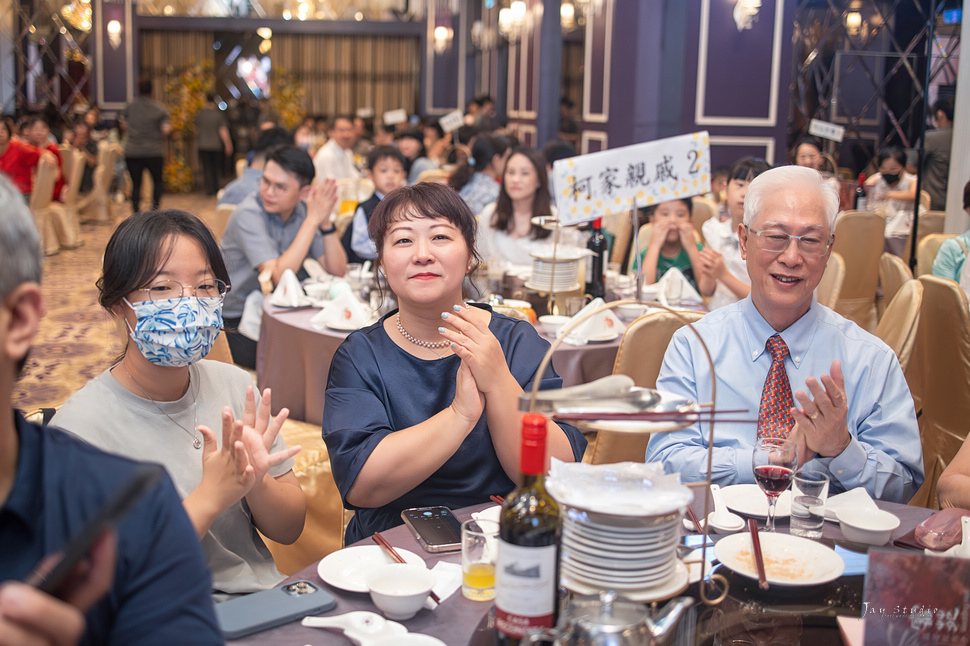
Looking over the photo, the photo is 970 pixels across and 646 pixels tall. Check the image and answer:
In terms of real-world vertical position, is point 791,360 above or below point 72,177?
below

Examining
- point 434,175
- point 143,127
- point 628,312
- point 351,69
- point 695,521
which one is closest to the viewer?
point 695,521

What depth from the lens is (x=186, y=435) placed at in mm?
1609

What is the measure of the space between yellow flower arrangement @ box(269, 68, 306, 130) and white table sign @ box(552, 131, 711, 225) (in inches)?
597

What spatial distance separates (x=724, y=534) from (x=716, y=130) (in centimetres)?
676

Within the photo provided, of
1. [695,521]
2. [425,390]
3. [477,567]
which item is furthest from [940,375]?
[477,567]

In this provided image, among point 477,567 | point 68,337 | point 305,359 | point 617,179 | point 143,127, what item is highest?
point 143,127

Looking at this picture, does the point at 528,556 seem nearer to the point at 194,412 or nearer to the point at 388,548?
the point at 388,548

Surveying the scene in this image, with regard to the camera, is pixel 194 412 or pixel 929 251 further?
pixel 929 251

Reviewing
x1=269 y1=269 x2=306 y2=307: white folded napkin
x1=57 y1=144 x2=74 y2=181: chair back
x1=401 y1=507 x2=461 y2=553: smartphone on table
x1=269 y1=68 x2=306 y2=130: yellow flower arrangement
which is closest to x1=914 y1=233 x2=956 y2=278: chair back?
x1=269 y1=269 x2=306 y2=307: white folded napkin

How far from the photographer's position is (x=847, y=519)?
1548 mm

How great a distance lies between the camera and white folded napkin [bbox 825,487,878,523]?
5.28 feet

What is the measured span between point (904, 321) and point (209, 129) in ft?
46.6

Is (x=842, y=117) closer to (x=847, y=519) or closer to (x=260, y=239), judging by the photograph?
(x=260, y=239)

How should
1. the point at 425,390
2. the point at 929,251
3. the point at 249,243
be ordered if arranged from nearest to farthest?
1. the point at 425,390
2. the point at 249,243
3. the point at 929,251
